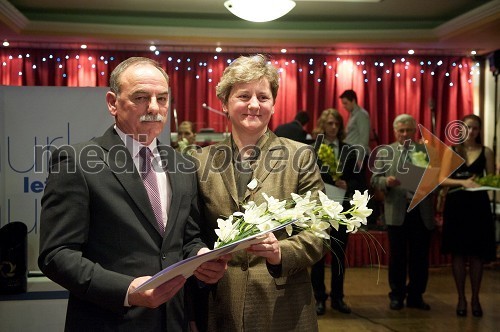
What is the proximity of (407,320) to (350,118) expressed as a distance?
337cm

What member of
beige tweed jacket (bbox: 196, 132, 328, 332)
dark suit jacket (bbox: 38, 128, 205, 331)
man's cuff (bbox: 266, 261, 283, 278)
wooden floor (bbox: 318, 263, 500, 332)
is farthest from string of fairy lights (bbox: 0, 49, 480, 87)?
dark suit jacket (bbox: 38, 128, 205, 331)

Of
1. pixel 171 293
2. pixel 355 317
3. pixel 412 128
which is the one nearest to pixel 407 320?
pixel 355 317

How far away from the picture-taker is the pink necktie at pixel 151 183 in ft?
5.78

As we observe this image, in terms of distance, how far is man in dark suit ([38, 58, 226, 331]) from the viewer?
161 cm

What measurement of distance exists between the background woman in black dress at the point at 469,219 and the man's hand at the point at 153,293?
424 cm

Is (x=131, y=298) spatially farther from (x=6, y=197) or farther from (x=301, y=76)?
(x=301, y=76)

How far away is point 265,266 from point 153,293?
64 centimetres

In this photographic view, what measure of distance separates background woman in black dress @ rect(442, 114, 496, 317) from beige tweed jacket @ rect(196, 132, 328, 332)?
3577mm

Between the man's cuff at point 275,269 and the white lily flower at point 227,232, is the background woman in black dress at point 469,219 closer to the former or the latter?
the man's cuff at point 275,269

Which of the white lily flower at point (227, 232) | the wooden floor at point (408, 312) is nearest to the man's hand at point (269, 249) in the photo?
the white lily flower at point (227, 232)

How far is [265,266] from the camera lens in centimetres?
212

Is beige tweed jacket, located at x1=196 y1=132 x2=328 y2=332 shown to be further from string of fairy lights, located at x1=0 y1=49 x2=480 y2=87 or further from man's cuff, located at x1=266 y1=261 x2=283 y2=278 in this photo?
string of fairy lights, located at x1=0 y1=49 x2=480 y2=87

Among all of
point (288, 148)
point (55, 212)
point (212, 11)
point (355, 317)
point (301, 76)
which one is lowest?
point (355, 317)

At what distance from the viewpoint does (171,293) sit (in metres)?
1.60
